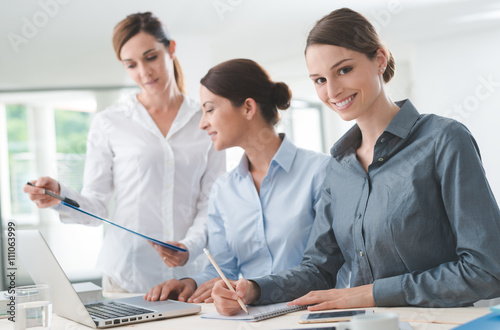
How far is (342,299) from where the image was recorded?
142 cm

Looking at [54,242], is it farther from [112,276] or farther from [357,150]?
[357,150]

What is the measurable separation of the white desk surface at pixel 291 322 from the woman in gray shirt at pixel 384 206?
0.06 m

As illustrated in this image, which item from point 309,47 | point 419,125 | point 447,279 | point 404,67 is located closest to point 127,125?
point 309,47

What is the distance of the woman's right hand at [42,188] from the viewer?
1878 millimetres

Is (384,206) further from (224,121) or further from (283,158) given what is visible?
(224,121)

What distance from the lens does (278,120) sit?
230cm

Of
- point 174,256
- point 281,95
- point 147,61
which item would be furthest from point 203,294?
point 147,61

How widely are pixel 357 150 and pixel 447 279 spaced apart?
1.75ft

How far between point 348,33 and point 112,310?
107 cm

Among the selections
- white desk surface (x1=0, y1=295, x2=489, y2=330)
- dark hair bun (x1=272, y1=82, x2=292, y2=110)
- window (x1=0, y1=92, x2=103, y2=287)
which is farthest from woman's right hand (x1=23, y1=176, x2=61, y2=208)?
window (x1=0, y1=92, x2=103, y2=287)

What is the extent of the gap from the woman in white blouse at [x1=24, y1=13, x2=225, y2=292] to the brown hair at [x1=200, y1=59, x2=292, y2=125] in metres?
0.38

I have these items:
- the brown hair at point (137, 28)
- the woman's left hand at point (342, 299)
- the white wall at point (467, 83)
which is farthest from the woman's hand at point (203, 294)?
the white wall at point (467, 83)

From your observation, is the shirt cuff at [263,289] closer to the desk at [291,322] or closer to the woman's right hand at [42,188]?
the desk at [291,322]

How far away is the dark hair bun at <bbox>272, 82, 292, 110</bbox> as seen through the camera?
2.25 meters
